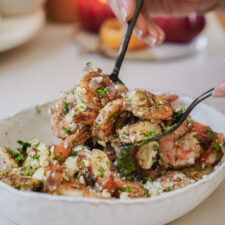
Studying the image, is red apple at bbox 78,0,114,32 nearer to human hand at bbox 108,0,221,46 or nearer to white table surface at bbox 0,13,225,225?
white table surface at bbox 0,13,225,225

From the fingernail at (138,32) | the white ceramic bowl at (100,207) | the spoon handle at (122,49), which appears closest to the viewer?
the white ceramic bowl at (100,207)

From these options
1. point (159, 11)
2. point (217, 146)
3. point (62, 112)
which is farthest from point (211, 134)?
point (159, 11)

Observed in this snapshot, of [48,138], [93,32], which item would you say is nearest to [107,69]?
[93,32]

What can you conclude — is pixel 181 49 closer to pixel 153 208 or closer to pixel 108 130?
pixel 108 130

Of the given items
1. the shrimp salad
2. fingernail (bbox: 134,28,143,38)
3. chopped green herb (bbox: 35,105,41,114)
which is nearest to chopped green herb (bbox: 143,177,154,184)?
the shrimp salad

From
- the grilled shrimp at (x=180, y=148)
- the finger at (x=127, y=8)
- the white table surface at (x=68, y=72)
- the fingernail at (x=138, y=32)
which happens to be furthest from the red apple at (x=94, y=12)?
the grilled shrimp at (x=180, y=148)

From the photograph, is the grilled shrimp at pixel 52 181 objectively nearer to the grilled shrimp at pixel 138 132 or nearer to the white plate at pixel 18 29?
the grilled shrimp at pixel 138 132
